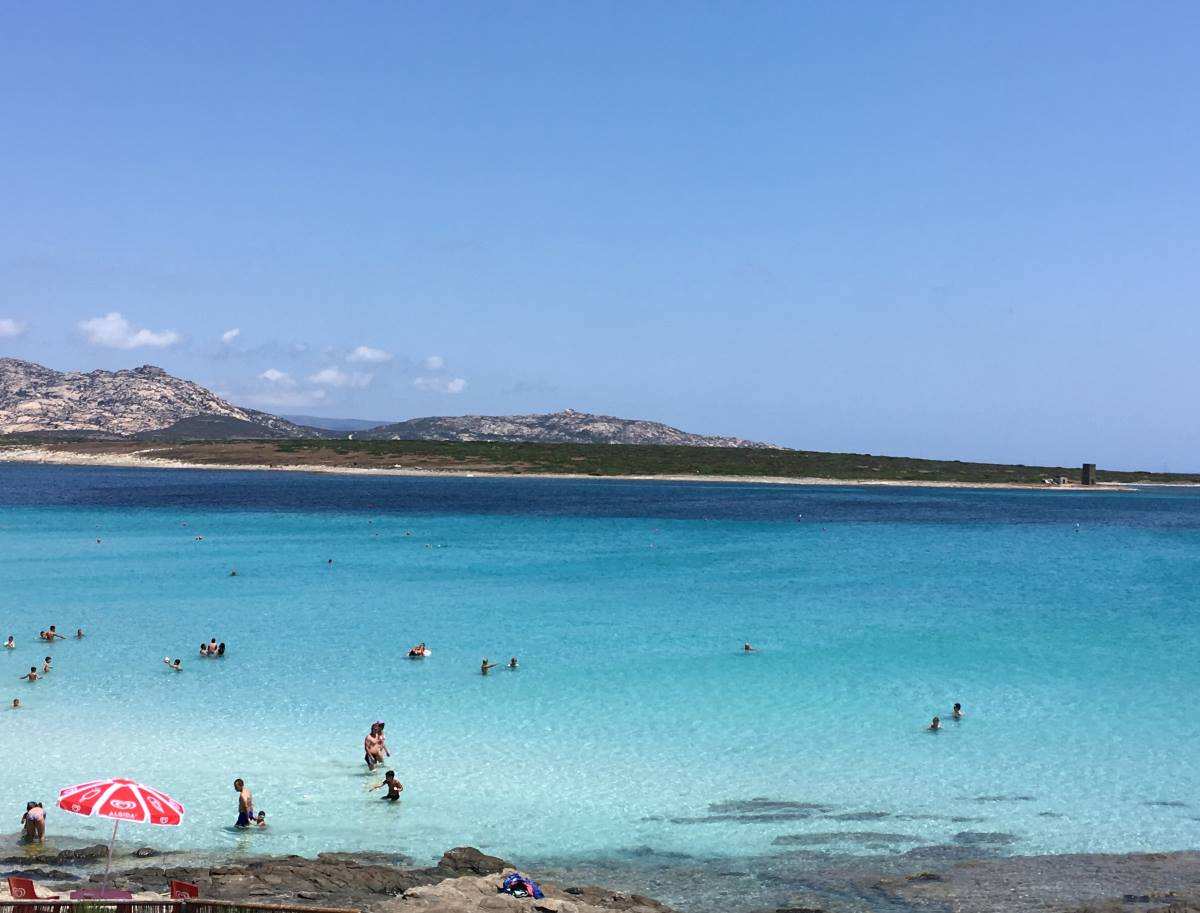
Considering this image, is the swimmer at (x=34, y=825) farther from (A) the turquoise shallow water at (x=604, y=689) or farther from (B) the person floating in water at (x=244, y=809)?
(B) the person floating in water at (x=244, y=809)

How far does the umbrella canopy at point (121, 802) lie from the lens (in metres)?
17.4

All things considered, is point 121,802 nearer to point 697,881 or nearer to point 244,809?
point 244,809

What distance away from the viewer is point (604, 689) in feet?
115

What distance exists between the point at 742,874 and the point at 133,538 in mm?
68253

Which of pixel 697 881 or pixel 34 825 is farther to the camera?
pixel 34 825

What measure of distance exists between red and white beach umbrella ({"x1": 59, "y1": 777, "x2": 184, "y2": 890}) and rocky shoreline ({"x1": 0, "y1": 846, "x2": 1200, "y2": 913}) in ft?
5.06

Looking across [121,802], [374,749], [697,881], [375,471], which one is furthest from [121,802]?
[375,471]

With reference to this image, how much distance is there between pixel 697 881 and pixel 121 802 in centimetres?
1049

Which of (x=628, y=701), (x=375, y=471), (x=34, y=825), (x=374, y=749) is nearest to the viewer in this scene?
(x=34, y=825)

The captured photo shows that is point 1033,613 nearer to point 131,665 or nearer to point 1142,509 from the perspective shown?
point 131,665

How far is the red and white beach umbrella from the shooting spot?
683 inches

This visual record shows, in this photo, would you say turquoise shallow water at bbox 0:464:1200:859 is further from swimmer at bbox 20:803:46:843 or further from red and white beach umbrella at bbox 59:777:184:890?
red and white beach umbrella at bbox 59:777:184:890

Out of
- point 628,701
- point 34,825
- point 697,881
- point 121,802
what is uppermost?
point 121,802

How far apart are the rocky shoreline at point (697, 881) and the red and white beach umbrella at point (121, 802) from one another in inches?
60.7
